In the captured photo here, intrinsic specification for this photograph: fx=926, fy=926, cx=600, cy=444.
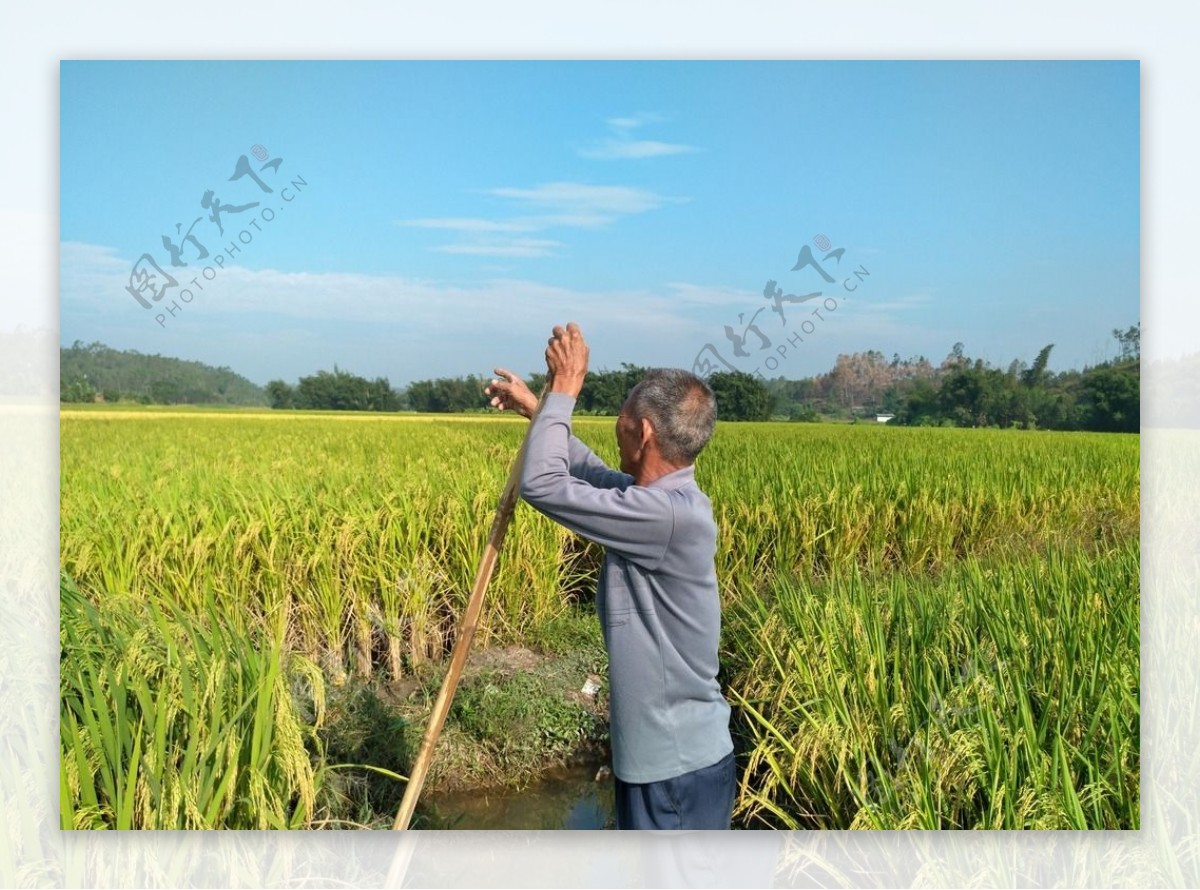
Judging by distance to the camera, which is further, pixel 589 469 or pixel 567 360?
pixel 589 469

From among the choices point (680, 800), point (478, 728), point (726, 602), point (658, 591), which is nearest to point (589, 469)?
point (658, 591)

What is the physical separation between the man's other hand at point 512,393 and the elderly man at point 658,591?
0.22 m

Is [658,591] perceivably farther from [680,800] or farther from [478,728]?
[478,728]

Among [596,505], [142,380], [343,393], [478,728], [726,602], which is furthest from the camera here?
[726,602]

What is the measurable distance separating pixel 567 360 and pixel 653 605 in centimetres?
51

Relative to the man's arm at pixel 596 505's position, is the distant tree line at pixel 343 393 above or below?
above

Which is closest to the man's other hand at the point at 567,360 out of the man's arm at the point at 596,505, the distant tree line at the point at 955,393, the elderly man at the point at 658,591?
the elderly man at the point at 658,591

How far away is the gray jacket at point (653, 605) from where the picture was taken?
1.73 metres

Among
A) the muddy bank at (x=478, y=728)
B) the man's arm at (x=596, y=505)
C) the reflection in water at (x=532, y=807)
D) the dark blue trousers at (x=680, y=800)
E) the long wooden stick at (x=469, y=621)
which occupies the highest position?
the man's arm at (x=596, y=505)

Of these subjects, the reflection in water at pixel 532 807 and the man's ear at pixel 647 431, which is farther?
the reflection in water at pixel 532 807

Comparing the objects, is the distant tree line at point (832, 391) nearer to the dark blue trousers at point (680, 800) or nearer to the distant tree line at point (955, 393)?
the distant tree line at point (955, 393)

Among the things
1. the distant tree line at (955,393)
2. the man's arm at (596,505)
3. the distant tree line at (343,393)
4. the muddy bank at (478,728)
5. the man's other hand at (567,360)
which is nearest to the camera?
the man's arm at (596,505)

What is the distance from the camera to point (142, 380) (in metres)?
2.84

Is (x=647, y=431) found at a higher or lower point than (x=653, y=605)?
higher
